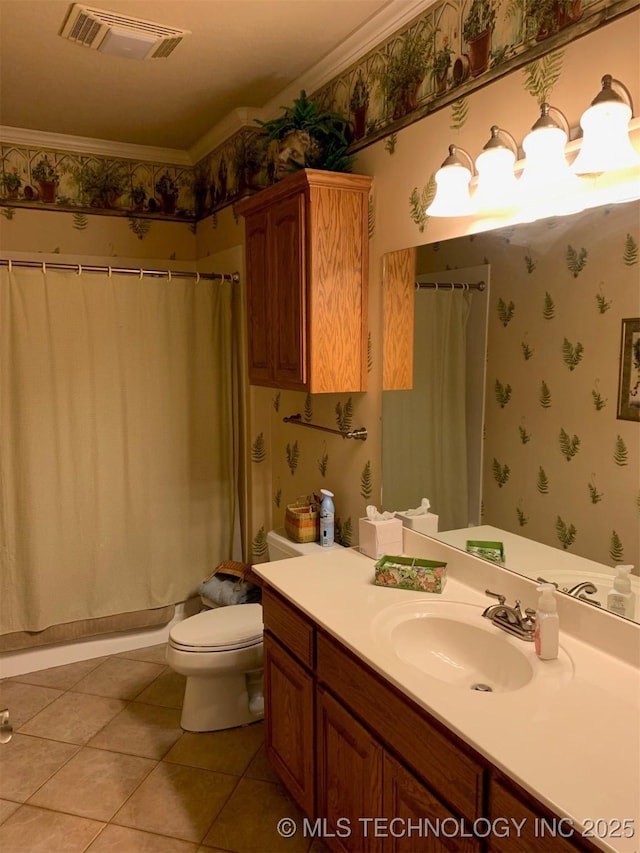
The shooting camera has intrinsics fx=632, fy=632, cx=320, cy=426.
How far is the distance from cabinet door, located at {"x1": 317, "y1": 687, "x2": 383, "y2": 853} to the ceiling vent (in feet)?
7.40

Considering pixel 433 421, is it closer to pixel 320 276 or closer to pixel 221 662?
pixel 320 276

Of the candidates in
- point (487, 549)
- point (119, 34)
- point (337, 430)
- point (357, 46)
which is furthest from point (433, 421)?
point (119, 34)

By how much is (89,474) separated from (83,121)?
173cm

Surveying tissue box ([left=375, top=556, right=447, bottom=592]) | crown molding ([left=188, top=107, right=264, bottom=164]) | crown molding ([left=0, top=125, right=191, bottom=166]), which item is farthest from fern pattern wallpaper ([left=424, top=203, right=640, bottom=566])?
crown molding ([left=0, top=125, right=191, bottom=166])

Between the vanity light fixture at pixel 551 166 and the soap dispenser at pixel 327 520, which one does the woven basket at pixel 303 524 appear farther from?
the vanity light fixture at pixel 551 166

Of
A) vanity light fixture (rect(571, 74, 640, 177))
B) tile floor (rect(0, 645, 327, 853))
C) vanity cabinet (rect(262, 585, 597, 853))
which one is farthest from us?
tile floor (rect(0, 645, 327, 853))

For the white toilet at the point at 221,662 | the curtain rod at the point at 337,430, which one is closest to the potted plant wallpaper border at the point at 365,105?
the curtain rod at the point at 337,430

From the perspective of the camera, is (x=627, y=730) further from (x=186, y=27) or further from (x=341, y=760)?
(x=186, y=27)

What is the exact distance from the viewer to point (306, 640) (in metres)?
1.77

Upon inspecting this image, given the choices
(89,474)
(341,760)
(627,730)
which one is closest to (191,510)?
(89,474)

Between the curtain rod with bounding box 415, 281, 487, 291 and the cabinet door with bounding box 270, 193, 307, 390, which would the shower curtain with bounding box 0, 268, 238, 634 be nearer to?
the cabinet door with bounding box 270, 193, 307, 390

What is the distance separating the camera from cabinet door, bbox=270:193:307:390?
224 cm

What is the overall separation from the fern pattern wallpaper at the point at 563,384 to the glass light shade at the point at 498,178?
0.28 feet

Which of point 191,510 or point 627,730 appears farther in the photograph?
point 191,510
